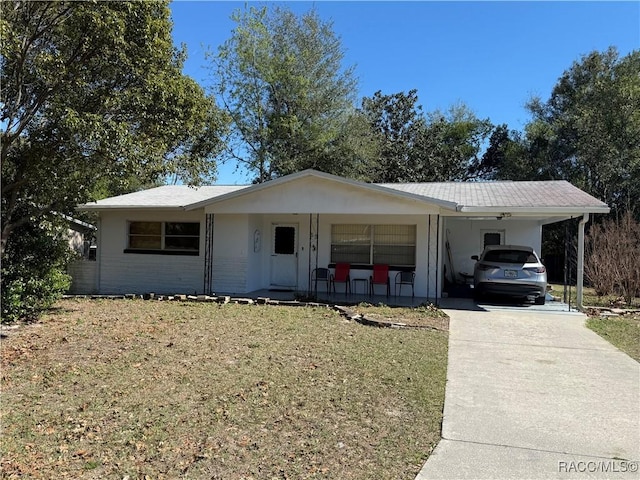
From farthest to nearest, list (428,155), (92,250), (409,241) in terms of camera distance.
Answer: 1. (428,155)
2. (92,250)
3. (409,241)

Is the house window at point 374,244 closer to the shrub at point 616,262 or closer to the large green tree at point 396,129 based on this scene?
the shrub at point 616,262

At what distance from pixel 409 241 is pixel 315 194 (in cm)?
319

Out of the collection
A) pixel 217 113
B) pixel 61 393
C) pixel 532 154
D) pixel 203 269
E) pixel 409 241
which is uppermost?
pixel 532 154

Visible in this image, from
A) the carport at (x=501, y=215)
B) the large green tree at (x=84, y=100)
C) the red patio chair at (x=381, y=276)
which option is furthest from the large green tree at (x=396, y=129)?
the large green tree at (x=84, y=100)

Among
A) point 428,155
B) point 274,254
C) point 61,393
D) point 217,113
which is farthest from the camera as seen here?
point 428,155

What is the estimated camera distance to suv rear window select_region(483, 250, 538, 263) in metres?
12.3

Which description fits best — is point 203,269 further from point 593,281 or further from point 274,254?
point 593,281

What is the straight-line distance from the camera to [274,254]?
49.6ft

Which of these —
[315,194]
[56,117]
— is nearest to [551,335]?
[315,194]

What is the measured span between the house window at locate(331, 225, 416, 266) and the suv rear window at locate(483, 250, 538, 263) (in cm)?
223

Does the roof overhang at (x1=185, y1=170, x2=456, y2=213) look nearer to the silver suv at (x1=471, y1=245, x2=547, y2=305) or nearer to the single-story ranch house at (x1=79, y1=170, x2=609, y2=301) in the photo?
the single-story ranch house at (x1=79, y1=170, x2=609, y2=301)

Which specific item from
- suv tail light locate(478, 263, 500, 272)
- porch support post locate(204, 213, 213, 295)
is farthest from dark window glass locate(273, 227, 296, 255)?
suv tail light locate(478, 263, 500, 272)

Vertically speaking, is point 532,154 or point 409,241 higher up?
point 532,154

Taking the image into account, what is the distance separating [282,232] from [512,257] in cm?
680
